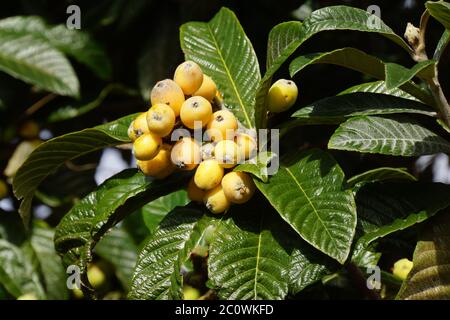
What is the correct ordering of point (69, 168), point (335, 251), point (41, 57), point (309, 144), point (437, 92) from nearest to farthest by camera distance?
point (335, 251) < point (437, 92) < point (309, 144) < point (41, 57) < point (69, 168)

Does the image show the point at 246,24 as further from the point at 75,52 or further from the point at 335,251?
the point at 335,251

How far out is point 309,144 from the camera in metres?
1.95

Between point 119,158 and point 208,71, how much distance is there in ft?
3.56

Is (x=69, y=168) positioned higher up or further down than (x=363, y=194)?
further down

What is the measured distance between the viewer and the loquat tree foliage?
3.78 ft

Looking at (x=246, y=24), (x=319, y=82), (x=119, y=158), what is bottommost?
(x=119, y=158)

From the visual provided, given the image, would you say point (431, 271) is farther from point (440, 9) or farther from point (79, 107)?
point (79, 107)

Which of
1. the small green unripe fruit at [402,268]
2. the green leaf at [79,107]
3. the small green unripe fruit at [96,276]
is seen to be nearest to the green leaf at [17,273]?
the small green unripe fruit at [96,276]

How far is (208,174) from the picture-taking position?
3.92 ft

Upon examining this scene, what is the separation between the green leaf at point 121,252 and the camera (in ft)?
6.37

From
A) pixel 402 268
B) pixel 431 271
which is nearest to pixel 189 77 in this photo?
pixel 431 271

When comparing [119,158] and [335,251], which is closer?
[335,251]

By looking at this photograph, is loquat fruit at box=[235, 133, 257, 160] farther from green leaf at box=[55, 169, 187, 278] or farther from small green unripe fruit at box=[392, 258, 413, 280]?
small green unripe fruit at box=[392, 258, 413, 280]
